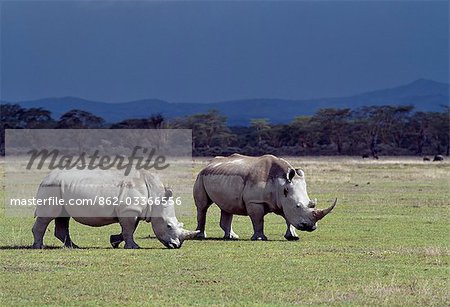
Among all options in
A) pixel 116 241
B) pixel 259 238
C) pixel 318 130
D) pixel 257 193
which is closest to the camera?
pixel 116 241

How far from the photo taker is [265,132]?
127 meters

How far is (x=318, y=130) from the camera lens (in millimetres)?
123938

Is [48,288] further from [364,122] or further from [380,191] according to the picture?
[364,122]

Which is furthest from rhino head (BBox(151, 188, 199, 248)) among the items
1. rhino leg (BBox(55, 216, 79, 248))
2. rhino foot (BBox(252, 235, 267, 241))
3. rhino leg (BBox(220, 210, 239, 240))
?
rhino leg (BBox(220, 210, 239, 240))

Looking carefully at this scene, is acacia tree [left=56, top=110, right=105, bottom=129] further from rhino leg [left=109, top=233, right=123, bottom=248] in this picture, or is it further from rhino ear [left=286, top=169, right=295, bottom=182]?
rhino leg [left=109, top=233, right=123, bottom=248]

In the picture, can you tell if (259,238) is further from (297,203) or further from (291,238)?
(297,203)

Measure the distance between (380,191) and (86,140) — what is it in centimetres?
5670

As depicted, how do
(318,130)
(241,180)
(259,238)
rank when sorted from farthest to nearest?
(318,130)
(241,180)
(259,238)

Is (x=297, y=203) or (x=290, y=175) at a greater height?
(x=290, y=175)

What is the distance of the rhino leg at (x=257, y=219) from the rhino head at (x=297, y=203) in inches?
20.9

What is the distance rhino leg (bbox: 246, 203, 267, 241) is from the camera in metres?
22.7

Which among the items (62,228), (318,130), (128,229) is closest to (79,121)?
(318,130)

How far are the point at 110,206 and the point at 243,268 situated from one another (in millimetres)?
4208

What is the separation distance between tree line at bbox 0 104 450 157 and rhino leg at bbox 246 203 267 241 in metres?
94.1
